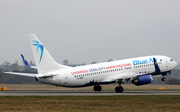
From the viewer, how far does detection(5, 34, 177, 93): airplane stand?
169ft

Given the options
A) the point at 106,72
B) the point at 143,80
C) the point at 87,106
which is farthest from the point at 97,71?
the point at 87,106

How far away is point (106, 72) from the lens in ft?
189

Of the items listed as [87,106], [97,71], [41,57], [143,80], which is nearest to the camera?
[87,106]

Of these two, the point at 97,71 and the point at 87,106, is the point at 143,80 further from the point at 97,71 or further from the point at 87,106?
the point at 87,106

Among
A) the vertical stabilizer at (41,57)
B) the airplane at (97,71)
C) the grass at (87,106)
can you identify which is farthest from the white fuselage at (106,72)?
the grass at (87,106)

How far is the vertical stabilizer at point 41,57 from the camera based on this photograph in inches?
2010

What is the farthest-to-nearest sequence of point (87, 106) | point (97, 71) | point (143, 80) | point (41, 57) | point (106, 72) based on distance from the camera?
1. point (106, 72)
2. point (97, 71)
3. point (143, 80)
4. point (41, 57)
5. point (87, 106)

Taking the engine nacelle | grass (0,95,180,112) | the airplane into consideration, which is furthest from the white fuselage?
grass (0,95,180,112)

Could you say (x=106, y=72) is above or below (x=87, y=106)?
above

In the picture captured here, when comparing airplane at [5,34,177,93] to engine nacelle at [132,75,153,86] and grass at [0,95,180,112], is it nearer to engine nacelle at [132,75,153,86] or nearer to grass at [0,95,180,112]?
engine nacelle at [132,75,153,86]

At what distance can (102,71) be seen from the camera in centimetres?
5728

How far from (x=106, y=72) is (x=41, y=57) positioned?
1310cm

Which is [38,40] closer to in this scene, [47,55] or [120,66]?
[47,55]

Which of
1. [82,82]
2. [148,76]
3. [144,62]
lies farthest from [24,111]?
[144,62]
